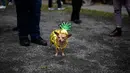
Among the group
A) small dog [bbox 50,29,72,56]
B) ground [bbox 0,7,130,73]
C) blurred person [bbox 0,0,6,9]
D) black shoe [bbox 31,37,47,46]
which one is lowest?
blurred person [bbox 0,0,6,9]

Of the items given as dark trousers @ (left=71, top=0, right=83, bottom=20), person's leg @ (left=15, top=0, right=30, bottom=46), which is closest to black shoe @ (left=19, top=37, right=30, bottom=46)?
person's leg @ (left=15, top=0, right=30, bottom=46)

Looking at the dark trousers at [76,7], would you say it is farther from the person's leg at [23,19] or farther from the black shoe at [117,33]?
the person's leg at [23,19]

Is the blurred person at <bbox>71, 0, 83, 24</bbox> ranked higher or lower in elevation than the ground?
higher

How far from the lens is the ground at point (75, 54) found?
363 cm

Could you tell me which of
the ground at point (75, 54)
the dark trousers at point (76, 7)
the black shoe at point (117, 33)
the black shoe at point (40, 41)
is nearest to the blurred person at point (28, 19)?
the black shoe at point (40, 41)

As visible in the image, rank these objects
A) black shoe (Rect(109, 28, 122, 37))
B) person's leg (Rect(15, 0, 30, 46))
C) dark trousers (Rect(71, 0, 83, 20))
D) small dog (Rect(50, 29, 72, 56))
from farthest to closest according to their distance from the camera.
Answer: dark trousers (Rect(71, 0, 83, 20)) → black shoe (Rect(109, 28, 122, 37)) → person's leg (Rect(15, 0, 30, 46)) → small dog (Rect(50, 29, 72, 56))

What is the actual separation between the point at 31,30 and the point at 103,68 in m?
1.57

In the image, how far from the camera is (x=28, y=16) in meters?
4.55

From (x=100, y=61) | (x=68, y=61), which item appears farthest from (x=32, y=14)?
(x=100, y=61)

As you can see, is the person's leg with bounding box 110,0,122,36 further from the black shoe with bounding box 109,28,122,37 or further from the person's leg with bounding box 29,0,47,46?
the person's leg with bounding box 29,0,47,46

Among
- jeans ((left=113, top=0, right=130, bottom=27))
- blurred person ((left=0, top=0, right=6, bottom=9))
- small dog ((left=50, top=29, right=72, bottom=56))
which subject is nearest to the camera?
small dog ((left=50, top=29, right=72, bottom=56))

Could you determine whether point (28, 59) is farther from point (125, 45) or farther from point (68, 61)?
point (125, 45)

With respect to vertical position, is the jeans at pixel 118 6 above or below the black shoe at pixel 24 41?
above

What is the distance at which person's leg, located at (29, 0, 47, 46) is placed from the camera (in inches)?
178
